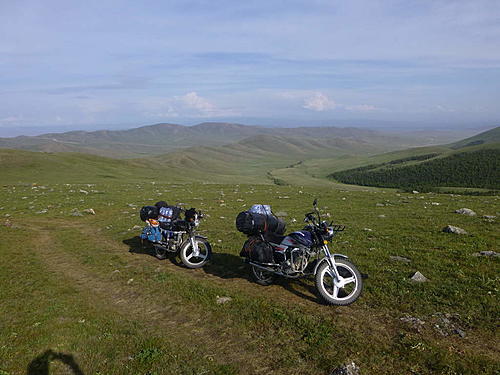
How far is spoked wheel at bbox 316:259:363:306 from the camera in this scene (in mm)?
9523

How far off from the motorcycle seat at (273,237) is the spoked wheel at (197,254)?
3.50 metres

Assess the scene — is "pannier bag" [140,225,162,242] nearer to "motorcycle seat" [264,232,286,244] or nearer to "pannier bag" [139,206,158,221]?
"pannier bag" [139,206,158,221]

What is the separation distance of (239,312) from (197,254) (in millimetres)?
4857

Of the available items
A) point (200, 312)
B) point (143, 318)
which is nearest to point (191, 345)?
point (200, 312)

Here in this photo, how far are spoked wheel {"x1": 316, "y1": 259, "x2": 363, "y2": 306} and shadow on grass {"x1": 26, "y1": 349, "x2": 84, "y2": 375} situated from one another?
663 cm

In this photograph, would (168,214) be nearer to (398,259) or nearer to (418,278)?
(398,259)

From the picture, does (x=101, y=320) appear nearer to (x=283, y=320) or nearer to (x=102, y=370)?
(x=102, y=370)

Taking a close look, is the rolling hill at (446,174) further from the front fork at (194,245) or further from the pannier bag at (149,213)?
the front fork at (194,245)

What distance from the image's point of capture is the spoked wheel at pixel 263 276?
37.7ft

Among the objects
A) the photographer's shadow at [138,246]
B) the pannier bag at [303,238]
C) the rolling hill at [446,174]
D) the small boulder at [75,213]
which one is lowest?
the rolling hill at [446,174]

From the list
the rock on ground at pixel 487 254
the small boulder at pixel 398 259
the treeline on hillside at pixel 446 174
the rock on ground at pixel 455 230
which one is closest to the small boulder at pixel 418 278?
the small boulder at pixel 398 259

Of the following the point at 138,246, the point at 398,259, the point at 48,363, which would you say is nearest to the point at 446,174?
the point at 398,259

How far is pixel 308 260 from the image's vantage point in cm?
1074

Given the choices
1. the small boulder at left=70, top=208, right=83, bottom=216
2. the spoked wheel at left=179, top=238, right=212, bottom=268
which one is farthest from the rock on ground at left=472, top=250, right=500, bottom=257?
the small boulder at left=70, top=208, right=83, bottom=216
